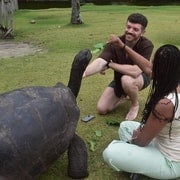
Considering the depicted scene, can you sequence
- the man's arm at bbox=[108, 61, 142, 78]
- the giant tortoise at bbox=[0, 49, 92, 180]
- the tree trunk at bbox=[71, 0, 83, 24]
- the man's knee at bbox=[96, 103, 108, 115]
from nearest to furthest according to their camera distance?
the giant tortoise at bbox=[0, 49, 92, 180] → the man's arm at bbox=[108, 61, 142, 78] → the man's knee at bbox=[96, 103, 108, 115] → the tree trunk at bbox=[71, 0, 83, 24]

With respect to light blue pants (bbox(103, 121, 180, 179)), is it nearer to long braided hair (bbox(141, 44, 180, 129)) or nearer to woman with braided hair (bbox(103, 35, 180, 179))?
woman with braided hair (bbox(103, 35, 180, 179))

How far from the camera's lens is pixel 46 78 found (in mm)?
5070

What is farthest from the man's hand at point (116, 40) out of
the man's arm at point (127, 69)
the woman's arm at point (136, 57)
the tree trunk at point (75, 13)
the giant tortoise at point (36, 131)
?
the tree trunk at point (75, 13)

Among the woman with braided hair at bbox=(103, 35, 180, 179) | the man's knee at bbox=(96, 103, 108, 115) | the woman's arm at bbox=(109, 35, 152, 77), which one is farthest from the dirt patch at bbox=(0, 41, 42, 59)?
the woman with braided hair at bbox=(103, 35, 180, 179)

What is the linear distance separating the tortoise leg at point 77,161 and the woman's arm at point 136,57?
2.92ft

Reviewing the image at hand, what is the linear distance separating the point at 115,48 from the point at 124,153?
131cm

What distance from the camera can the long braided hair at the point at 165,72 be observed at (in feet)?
7.90

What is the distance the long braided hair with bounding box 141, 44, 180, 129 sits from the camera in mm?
2408

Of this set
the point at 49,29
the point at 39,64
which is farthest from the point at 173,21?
the point at 39,64

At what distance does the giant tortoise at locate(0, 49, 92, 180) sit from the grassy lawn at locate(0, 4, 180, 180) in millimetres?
254

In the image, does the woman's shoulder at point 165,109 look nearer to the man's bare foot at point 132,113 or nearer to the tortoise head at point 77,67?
the tortoise head at point 77,67

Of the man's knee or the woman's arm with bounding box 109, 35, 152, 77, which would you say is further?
the man's knee

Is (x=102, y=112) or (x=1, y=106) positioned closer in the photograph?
(x=1, y=106)

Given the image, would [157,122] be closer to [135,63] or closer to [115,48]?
[135,63]
